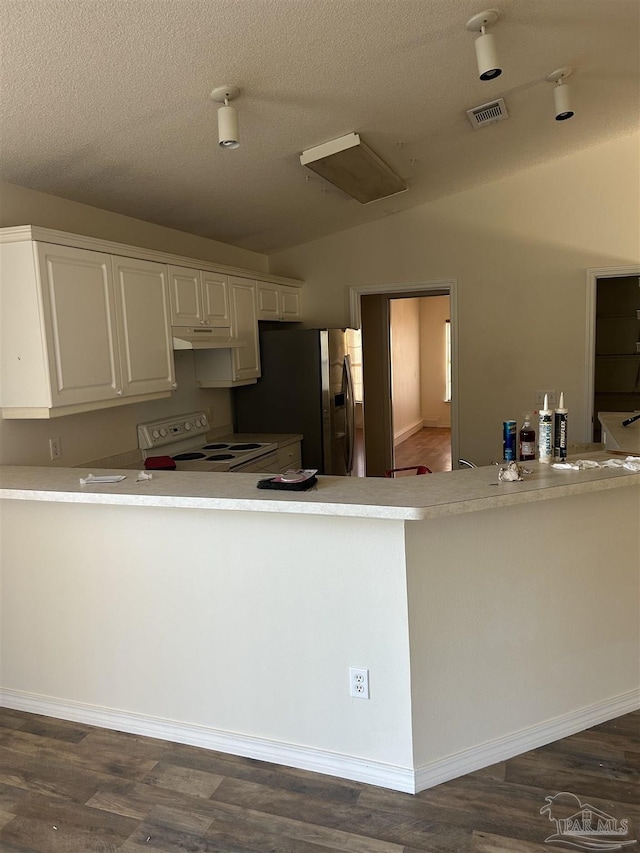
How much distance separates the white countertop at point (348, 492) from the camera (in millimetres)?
1878

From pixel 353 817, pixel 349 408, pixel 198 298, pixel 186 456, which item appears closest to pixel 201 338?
pixel 198 298

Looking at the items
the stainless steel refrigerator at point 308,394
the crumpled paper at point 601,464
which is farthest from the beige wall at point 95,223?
the crumpled paper at point 601,464

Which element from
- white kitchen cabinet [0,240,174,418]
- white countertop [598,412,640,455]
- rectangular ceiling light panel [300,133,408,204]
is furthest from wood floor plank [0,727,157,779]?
rectangular ceiling light panel [300,133,408,204]

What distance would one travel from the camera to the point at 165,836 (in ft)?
6.36

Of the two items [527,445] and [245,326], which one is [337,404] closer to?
[245,326]

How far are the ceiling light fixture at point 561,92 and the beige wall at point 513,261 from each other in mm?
1695

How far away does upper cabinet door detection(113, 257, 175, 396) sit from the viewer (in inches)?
121

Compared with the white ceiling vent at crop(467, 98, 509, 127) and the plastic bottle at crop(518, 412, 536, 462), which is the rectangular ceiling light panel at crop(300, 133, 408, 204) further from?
the plastic bottle at crop(518, 412, 536, 462)

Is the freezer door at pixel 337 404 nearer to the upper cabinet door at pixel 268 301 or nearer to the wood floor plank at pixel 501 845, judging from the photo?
the upper cabinet door at pixel 268 301

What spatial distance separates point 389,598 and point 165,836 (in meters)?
1.04

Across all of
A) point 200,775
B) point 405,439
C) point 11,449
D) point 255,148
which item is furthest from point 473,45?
point 405,439

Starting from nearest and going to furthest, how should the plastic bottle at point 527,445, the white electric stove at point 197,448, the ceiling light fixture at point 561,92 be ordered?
1. the plastic bottle at point 527,445
2. the ceiling light fixture at point 561,92
3. the white electric stove at point 197,448

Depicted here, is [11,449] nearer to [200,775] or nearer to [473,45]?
[200,775]

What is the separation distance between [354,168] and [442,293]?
1.94m
